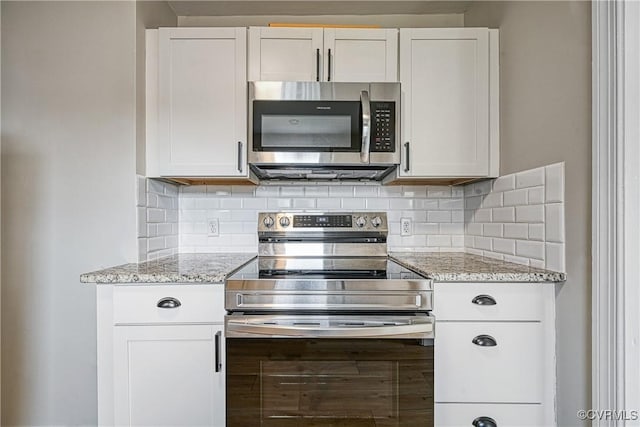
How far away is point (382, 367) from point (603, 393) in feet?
2.19

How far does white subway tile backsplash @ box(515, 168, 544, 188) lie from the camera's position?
1.53 meters

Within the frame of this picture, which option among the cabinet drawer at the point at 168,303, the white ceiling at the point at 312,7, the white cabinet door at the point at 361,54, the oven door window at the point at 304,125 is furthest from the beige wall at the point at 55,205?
the white cabinet door at the point at 361,54

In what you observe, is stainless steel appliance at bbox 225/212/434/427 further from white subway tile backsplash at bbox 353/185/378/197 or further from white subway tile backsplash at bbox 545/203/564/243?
white subway tile backsplash at bbox 353/185/378/197

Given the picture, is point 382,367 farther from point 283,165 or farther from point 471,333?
point 283,165

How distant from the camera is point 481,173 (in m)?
1.89

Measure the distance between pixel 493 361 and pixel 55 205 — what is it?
1939 millimetres

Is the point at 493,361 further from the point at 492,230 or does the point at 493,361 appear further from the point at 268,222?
the point at 268,222

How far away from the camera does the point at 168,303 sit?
146cm

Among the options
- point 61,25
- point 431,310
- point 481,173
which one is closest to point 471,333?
point 431,310

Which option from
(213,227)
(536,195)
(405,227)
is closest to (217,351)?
(213,227)

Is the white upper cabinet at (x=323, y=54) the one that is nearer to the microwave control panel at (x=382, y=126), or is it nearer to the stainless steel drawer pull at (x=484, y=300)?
the microwave control panel at (x=382, y=126)

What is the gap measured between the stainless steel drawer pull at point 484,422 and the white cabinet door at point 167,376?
0.95m

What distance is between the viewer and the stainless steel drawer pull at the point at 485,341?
1436 mm

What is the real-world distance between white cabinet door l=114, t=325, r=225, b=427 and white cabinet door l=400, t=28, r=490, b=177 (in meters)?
1.20
